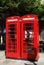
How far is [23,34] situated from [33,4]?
5.62 m

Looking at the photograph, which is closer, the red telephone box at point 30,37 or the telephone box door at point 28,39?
the red telephone box at point 30,37

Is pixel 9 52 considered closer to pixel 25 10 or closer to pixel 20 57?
pixel 20 57

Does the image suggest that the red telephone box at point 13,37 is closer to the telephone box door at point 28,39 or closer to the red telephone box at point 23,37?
the red telephone box at point 23,37

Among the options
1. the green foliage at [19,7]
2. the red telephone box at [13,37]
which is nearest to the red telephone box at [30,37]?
the red telephone box at [13,37]

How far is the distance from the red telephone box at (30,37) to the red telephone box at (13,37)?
0.27 metres

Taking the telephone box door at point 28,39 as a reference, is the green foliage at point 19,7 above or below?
above

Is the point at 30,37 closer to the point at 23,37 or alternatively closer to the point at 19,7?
the point at 23,37

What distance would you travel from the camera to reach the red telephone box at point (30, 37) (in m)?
14.4

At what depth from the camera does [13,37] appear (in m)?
15.4

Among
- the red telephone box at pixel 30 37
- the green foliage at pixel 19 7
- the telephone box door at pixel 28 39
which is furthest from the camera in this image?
the green foliage at pixel 19 7

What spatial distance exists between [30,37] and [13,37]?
1.02m

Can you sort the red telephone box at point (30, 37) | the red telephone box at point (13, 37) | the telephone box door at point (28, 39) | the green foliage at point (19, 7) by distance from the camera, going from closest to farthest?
the red telephone box at point (30, 37), the telephone box door at point (28, 39), the red telephone box at point (13, 37), the green foliage at point (19, 7)

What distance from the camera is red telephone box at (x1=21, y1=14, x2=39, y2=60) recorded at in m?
14.4

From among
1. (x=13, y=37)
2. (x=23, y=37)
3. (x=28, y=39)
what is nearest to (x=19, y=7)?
(x=13, y=37)
